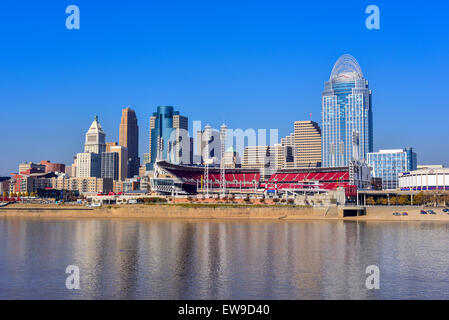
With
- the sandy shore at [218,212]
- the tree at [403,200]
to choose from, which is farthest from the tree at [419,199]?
the sandy shore at [218,212]

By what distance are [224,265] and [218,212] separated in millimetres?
80287

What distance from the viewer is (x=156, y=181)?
178m

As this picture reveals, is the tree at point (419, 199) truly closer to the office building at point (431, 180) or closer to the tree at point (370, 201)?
the tree at point (370, 201)

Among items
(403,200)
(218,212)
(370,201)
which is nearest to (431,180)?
(403,200)

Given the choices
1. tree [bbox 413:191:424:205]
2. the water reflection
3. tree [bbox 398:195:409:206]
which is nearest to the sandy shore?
tree [bbox 413:191:424:205]

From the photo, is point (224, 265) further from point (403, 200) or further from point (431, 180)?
point (431, 180)

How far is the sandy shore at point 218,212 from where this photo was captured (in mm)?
124875

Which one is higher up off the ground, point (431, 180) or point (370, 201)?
point (431, 180)

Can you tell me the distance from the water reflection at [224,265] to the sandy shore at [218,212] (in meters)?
42.7

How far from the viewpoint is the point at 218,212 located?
133m

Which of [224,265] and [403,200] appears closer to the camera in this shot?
[224,265]

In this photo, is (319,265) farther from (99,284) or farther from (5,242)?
(5,242)
